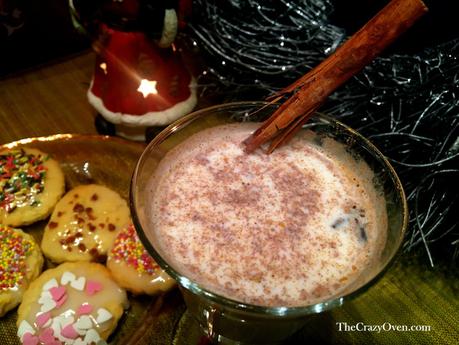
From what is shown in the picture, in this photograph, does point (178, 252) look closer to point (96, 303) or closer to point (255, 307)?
point (255, 307)

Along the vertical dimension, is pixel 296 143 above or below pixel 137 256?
above

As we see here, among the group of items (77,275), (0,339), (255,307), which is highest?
(255,307)

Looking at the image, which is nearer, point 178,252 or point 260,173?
point 178,252

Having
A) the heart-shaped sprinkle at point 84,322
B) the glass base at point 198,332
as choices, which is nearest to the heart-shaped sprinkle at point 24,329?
the heart-shaped sprinkle at point 84,322

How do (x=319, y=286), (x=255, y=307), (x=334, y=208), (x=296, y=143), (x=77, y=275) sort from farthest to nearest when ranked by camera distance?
(x=77, y=275)
(x=296, y=143)
(x=334, y=208)
(x=319, y=286)
(x=255, y=307)

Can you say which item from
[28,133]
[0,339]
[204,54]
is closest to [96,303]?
[0,339]

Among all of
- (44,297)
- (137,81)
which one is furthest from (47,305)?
(137,81)

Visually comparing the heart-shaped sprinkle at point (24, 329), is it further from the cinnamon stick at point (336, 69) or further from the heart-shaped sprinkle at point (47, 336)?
the cinnamon stick at point (336, 69)

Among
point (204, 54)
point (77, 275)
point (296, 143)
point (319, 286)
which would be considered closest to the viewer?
point (319, 286)
